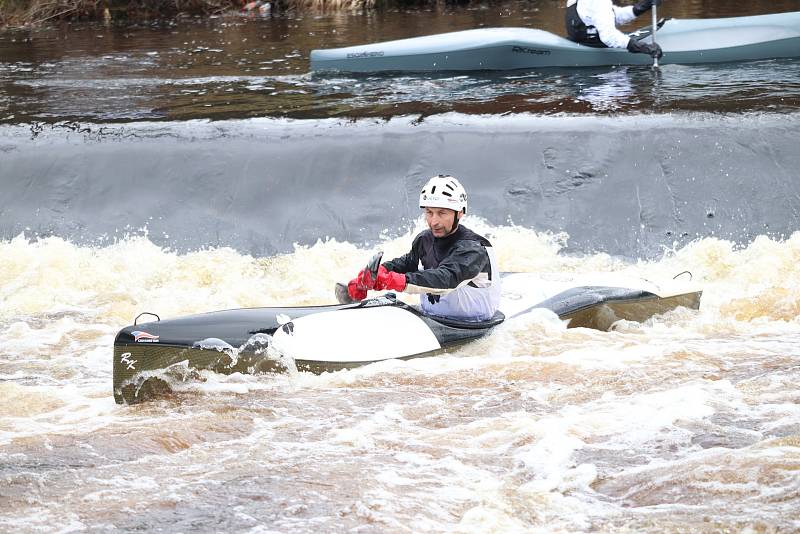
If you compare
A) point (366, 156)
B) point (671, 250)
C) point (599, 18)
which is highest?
point (599, 18)

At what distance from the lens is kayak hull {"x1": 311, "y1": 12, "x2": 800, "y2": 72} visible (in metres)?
11.1

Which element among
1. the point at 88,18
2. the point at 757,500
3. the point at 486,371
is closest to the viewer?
the point at 757,500

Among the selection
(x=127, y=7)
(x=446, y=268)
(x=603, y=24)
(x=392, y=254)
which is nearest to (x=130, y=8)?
(x=127, y=7)

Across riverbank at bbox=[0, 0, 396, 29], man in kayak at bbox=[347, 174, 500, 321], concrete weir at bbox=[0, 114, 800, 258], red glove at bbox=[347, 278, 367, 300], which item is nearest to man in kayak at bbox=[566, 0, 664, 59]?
concrete weir at bbox=[0, 114, 800, 258]

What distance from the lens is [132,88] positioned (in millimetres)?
11492

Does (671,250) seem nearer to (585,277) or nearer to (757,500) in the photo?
(585,277)

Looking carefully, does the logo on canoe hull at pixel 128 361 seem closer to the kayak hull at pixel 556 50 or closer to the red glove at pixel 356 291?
the red glove at pixel 356 291

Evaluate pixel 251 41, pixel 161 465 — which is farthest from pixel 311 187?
pixel 251 41

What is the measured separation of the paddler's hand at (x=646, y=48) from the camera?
11000 millimetres

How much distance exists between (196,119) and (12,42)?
877 cm

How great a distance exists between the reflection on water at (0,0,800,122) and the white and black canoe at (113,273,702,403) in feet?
13.5

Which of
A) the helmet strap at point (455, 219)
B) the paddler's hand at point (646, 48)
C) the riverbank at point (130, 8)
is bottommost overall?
the helmet strap at point (455, 219)

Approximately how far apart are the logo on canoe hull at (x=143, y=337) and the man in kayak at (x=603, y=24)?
7764 millimetres

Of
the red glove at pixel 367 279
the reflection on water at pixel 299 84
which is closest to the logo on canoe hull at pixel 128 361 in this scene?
the red glove at pixel 367 279
